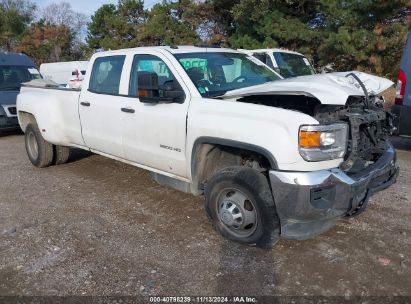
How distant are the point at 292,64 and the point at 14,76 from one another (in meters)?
7.52

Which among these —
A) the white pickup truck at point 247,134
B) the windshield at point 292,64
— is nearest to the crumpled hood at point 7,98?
the white pickup truck at point 247,134

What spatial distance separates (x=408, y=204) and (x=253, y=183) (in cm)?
235

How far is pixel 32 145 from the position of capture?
7.16 m

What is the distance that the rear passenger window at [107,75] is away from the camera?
17.0 feet

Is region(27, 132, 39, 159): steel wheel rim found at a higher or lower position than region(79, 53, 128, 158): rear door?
lower

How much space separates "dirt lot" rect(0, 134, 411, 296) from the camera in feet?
10.8

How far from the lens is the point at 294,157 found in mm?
3346

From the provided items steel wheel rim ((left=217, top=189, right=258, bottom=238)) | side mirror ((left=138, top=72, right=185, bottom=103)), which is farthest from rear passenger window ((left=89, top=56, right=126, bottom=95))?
steel wheel rim ((left=217, top=189, right=258, bottom=238))

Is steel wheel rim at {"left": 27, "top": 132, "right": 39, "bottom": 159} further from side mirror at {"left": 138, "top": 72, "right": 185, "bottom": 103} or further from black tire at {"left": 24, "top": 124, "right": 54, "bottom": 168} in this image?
side mirror at {"left": 138, "top": 72, "right": 185, "bottom": 103}

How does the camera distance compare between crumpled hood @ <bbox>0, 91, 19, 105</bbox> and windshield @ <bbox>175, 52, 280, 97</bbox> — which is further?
crumpled hood @ <bbox>0, 91, 19, 105</bbox>

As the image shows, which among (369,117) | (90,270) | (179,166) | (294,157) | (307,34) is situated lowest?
(90,270)

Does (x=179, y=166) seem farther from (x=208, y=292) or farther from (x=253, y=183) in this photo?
(x=208, y=292)

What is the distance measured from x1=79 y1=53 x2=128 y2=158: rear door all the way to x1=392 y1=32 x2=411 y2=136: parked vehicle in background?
183 inches

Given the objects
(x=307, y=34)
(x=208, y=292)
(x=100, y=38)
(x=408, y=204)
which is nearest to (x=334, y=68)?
(x=307, y=34)
